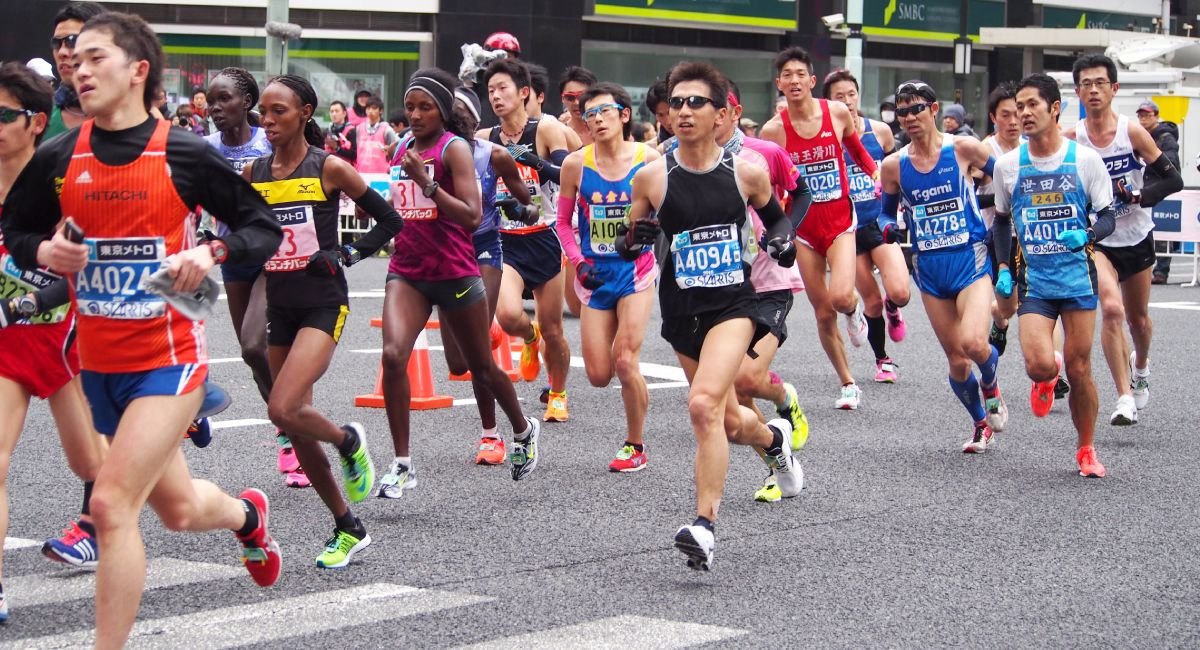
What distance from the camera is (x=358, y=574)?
254 inches

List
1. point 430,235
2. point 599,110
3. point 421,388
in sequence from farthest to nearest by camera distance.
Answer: point 421,388, point 599,110, point 430,235

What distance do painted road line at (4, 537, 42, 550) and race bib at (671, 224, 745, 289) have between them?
2918 millimetres

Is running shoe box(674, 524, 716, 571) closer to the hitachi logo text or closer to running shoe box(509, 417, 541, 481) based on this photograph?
running shoe box(509, 417, 541, 481)

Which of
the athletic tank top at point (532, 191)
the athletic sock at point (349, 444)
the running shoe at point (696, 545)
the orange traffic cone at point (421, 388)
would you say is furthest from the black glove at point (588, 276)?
the orange traffic cone at point (421, 388)

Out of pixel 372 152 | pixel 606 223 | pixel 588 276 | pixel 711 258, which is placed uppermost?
pixel 372 152

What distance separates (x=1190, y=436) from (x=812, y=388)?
9.75 ft

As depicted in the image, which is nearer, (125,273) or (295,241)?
(125,273)

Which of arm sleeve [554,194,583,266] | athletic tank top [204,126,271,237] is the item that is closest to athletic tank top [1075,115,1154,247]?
arm sleeve [554,194,583,266]

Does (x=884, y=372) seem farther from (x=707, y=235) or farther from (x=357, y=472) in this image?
(x=357, y=472)

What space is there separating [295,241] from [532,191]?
15.0 feet

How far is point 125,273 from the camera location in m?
5.05

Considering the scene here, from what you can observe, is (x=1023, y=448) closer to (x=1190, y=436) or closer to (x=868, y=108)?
(x=1190, y=436)

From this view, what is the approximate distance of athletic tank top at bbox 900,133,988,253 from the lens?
9.91 m

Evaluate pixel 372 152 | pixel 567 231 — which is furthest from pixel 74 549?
pixel 372 152
